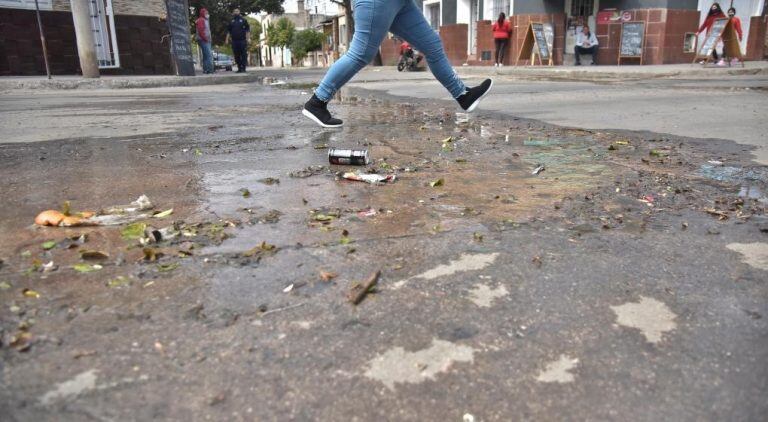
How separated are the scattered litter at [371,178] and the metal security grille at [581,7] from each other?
64.7 feet

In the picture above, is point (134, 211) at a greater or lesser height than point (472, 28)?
lesser

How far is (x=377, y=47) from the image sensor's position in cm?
432

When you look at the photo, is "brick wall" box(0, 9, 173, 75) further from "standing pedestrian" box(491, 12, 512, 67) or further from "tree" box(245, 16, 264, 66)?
"tree" box(245, 16, 264, 66)

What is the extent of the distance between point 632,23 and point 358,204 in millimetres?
18895

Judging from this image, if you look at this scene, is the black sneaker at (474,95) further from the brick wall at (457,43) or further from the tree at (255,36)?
the tree at (255,36)

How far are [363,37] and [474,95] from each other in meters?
1.21

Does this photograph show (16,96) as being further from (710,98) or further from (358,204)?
(710,98)

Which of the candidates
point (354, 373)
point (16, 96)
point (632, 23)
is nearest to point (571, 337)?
point (354, 373)

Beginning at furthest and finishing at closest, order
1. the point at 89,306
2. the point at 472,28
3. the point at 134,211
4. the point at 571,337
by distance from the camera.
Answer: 1. the point at 472,28
2. the point at 134,211
3. the point at 89,306
4. the point at 571,337

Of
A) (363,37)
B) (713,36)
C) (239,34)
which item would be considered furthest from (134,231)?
(713,36)

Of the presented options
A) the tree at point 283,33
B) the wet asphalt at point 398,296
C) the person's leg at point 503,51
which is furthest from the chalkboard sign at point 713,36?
the tree at point 283,33

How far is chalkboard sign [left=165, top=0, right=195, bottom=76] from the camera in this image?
12.5 metres

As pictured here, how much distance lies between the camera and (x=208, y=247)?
194cm

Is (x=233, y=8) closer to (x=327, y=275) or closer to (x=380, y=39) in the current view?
(x=380, y=39)
